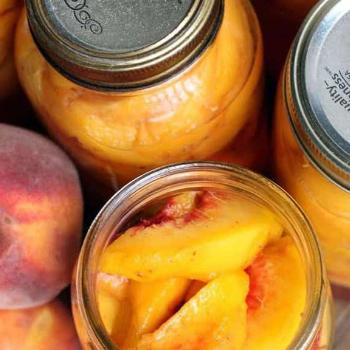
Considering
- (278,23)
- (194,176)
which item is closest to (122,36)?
(194,176)

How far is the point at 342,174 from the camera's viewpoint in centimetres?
55

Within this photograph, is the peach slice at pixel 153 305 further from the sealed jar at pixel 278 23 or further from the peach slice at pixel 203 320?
the sealed jar at pixel 278 23

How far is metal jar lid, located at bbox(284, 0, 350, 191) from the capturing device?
55cm

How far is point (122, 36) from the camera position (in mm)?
566

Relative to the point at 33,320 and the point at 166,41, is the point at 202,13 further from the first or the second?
the point at 33,320

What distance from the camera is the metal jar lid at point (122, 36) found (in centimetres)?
56

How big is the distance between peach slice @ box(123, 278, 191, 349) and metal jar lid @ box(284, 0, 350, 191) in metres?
0.14

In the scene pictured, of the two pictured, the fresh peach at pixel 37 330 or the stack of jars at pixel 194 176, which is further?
the fresh peach at pixel 37 330

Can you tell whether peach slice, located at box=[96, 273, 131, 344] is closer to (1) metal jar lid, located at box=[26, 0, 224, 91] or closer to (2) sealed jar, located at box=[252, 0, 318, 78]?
(1) metal jar lid, located at box=[26, 0, 224, 91]

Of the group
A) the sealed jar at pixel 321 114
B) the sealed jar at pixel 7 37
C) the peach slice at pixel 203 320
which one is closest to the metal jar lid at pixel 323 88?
the sealed jar at pixel 321 114

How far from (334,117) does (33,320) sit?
0.32 metres

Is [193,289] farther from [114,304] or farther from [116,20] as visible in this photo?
[116,20]

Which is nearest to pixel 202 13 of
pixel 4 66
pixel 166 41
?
pixel 166 41

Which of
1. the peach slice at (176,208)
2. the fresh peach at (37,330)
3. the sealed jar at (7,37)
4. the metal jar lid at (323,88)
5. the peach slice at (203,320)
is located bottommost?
the fresh peach at (37,330)
